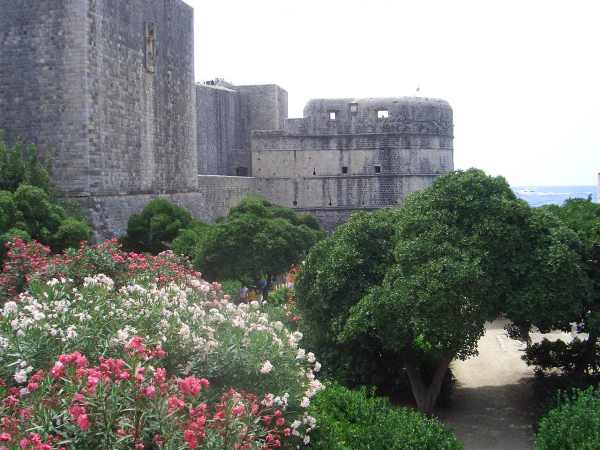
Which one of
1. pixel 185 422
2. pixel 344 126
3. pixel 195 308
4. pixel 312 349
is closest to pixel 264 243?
pixel 312 349

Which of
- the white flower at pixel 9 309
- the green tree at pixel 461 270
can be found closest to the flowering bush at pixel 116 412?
the white flower at pixel 9 309

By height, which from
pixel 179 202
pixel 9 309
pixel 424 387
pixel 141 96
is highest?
pixel 141 96

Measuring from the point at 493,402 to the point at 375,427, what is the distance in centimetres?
498

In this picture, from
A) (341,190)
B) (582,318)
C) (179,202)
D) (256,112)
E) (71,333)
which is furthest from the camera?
(256,112)

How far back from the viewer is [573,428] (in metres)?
9.29

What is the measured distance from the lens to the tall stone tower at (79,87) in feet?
53.7

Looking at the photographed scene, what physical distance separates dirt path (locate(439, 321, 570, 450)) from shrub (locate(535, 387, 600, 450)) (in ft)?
5.30

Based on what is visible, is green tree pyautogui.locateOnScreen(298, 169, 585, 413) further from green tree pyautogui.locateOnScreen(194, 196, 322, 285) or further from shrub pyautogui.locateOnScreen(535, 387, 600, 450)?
green tree pyautogui.locateOnScreen(194, 196, 322, 285)

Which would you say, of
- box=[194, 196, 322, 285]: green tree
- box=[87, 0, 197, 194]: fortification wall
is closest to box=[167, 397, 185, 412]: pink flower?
box=[87, 0, 197, 194]: fortification wall

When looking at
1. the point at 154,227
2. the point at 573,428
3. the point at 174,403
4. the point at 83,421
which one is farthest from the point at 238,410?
the point at 154,227

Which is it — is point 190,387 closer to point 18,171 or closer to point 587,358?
point 587,358

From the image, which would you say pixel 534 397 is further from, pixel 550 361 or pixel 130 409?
pixel 130 409

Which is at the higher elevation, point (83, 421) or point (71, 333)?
point (71, 333)

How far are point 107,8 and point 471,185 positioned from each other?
9.58m
